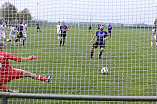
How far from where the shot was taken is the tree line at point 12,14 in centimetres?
533

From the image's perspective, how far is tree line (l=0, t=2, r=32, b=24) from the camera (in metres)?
5.33

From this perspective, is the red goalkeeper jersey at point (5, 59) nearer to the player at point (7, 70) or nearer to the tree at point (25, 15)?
the player at point (7, 70)

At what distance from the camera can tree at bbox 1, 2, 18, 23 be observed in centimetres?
531

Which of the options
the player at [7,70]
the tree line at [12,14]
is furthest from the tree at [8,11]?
the player at [7,70]

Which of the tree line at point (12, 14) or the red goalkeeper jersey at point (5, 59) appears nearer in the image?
the tree line at point (12, 14)

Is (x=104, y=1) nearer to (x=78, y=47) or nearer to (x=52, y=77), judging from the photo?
(x=78, y=47)

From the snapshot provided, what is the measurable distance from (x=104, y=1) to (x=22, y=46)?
2174mm

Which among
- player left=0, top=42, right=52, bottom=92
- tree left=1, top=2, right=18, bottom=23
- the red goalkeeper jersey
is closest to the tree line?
tree left=1, top=2, right=18, bottom=23

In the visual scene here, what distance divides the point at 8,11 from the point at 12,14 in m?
0.10

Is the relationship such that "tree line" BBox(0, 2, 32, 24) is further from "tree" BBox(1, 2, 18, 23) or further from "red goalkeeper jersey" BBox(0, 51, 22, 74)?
"red goalkeeper jersey" BBox(0, 51, 22, 74)

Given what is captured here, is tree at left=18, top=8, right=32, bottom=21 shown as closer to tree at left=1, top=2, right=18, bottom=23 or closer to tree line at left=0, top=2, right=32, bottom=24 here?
tree line at left=0, top=2, right=32, bottom=24

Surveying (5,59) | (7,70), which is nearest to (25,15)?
(5,59)

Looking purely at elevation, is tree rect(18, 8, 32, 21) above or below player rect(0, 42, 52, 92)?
above

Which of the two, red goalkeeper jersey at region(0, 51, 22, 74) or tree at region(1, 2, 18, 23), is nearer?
tree at region(1, 2, 18, 23)
